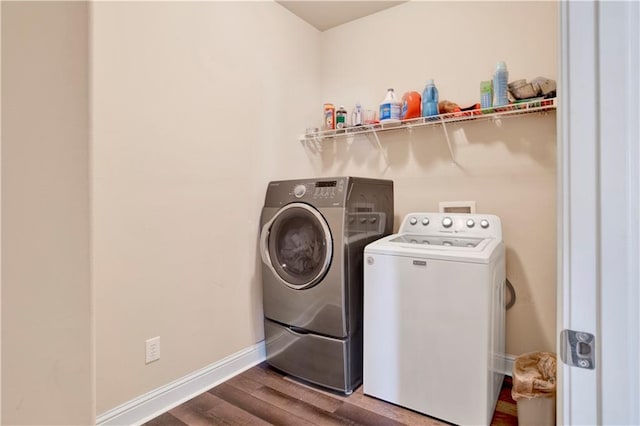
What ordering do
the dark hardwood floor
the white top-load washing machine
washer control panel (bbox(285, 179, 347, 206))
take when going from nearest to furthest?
the white top-load washing machine, the dark hardwood floor, washer control panel (bbox(285, 179, 347, 206))

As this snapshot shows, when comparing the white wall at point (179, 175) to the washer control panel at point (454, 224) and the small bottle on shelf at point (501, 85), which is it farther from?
the small bottle on shelf at point (501, 85)

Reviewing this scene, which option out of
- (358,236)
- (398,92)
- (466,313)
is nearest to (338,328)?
(358,236)

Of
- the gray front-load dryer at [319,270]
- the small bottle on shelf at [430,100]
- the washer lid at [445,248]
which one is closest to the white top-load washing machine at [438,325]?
the washer lid at [445,248]

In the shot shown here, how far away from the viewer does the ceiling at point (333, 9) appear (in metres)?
2.51

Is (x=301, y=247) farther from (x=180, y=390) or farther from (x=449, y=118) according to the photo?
(x=449, y=118)

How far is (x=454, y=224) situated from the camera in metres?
2.08

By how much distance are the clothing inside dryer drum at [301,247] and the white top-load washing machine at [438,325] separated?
0.33 m

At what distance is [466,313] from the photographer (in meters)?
1.58

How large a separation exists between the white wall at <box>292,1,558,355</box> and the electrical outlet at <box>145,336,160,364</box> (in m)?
1.36

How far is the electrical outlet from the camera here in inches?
68.8

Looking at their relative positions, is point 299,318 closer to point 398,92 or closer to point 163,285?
point 163,285
